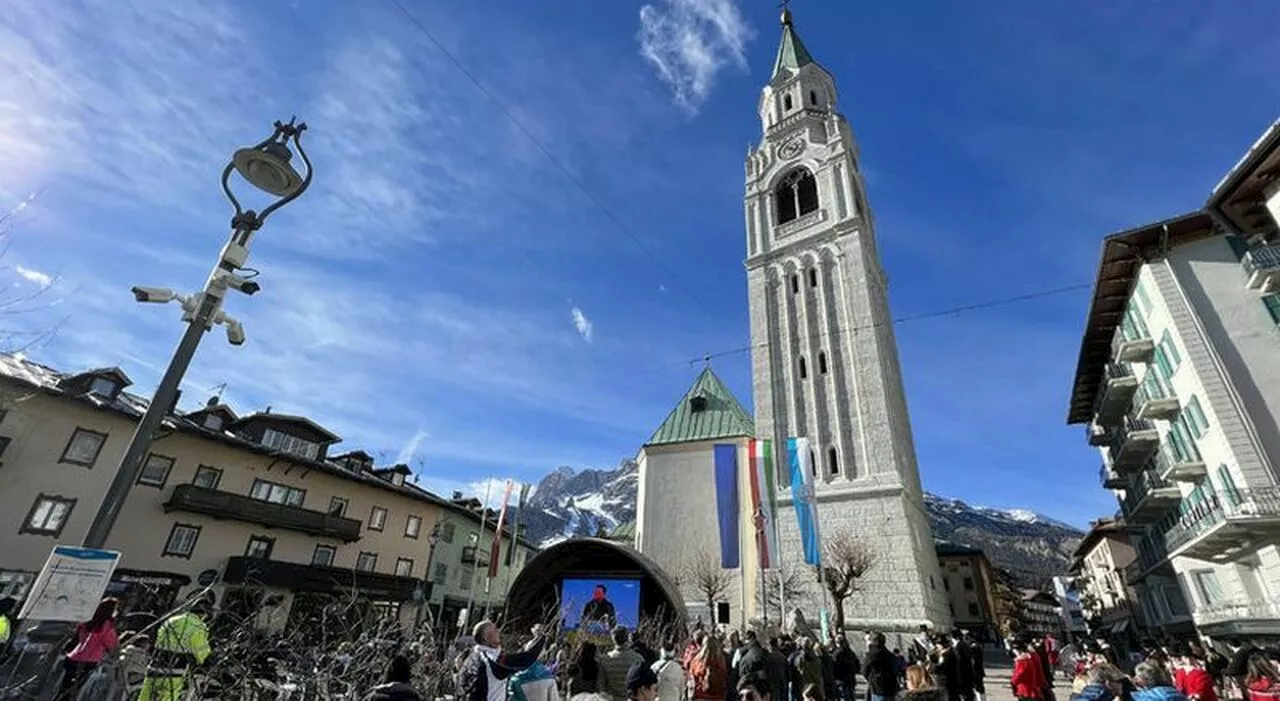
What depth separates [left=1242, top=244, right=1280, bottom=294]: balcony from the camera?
63.9ft

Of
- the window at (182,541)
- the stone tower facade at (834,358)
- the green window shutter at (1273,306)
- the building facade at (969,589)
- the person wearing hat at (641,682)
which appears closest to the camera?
the person wearing hat at (641,682)

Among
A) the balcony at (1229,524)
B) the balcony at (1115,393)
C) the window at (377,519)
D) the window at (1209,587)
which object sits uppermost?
the balcony at (1115,393)

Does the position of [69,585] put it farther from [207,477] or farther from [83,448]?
[207,477]

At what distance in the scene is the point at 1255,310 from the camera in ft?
65.6

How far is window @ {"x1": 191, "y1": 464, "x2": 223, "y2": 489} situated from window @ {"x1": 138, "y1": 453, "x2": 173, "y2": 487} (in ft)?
3.75

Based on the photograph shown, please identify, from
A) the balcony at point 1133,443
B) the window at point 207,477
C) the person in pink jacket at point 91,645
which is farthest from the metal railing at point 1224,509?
the window at point 207,477

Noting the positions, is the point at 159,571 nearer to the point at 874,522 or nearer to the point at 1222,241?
the point at 874,522

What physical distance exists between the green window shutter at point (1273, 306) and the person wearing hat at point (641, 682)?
2697 centimetres

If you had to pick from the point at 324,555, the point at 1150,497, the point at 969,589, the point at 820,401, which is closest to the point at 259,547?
the point at 324,555

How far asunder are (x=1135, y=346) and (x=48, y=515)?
44247 mm

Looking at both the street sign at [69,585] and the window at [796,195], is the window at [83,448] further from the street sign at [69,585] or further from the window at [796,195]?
the window at [796,195]

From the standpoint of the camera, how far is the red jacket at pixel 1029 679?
9.85m

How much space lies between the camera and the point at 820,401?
1334 inches

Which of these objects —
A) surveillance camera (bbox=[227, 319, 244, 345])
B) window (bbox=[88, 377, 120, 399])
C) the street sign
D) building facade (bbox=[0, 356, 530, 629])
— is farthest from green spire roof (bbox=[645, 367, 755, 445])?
the street sign
